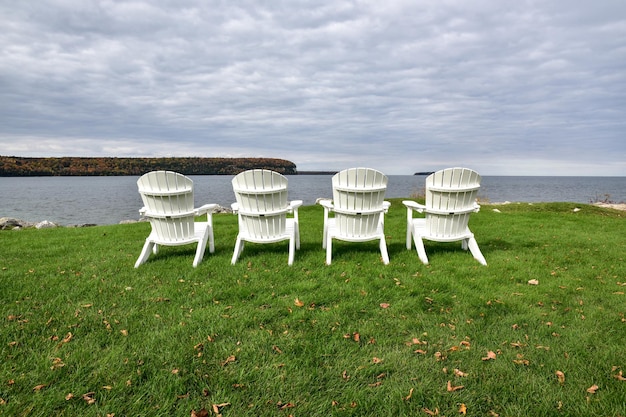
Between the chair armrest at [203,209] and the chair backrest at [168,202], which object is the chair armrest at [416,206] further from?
the chair backrest at [168,202]

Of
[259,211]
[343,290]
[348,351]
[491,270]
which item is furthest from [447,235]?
[348,351]

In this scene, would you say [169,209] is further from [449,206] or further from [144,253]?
[449,206]

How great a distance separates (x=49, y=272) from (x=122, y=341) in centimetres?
334

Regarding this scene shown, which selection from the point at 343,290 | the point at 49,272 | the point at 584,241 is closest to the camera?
the point at 343,290

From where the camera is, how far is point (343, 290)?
4719 mm

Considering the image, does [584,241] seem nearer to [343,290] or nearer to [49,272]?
[343,290]

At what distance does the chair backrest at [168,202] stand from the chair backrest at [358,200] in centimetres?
256

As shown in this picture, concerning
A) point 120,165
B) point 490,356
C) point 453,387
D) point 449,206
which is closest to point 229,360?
point 453,387

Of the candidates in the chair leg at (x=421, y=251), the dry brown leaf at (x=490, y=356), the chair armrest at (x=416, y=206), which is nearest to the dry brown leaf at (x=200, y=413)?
the dry brown leaf at (x=490, y=356)

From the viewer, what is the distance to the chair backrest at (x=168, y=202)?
5797 mm

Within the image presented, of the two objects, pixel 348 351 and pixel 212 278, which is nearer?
pixel 348 351

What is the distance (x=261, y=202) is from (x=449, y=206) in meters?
3.28

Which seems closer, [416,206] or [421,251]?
[421,251]

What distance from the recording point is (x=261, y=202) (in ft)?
19.7
